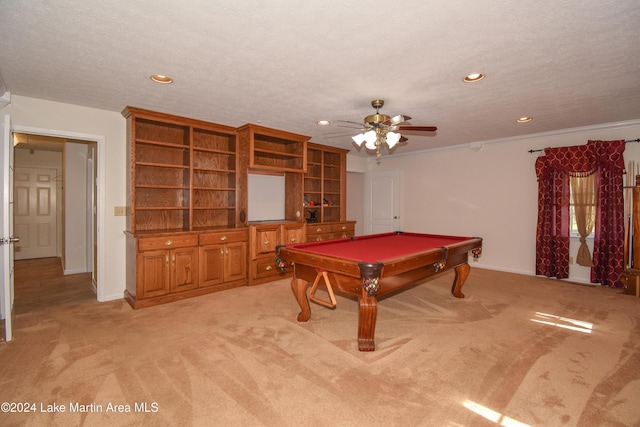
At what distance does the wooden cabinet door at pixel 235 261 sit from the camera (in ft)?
14.3

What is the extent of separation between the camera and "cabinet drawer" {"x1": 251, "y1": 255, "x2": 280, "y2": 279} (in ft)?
15.0

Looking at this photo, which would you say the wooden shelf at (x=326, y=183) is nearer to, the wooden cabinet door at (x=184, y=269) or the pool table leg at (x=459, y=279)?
the wooden cabinet door at (x=184, y=269)

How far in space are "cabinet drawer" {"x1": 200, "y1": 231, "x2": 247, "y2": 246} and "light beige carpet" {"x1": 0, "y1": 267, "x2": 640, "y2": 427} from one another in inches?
32.8

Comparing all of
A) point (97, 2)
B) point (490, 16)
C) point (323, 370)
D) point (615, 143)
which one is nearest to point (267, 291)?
point (323, 370)

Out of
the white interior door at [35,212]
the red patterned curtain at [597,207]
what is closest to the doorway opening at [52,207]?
the white interior door at [35,212]

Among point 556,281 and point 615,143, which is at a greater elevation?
point 615,143

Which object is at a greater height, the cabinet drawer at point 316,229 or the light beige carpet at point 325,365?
the cabinet drawer at point 316,229

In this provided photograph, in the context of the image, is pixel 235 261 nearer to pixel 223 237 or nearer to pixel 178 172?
pixel 223 237

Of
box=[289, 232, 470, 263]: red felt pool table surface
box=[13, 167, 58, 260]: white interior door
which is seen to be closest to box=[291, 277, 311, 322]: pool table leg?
box=[289, 232, 470, 263]: red felt pool table surface

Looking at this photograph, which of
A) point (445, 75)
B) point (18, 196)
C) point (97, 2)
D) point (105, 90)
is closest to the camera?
point (97, 2)

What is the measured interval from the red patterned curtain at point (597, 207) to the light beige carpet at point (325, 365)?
97 cm

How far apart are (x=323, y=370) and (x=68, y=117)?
12.8 ft

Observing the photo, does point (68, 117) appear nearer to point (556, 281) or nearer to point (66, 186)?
point (66, 186)

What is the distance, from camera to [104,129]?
12.6ft
